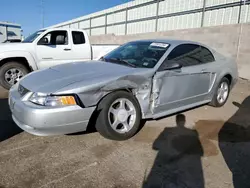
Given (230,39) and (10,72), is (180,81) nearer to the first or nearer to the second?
(10,72)

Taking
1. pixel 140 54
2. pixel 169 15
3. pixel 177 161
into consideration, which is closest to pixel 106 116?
pixel 177 161

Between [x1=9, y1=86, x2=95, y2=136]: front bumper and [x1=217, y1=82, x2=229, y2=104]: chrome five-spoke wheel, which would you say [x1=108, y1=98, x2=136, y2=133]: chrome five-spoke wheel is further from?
[x1=217, y1=82, x2=229, y2=104]: chrome five-spoke wheel

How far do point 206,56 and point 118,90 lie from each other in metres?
2.44

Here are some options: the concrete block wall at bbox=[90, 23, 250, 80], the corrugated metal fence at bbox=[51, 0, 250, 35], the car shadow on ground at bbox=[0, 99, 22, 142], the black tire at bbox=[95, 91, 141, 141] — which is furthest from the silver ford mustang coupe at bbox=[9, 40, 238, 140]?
the corrugated metal fence at bbox=[51, 0, 250, 35]

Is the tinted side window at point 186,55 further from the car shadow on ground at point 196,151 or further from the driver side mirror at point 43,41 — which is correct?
the driver side mirror at point 43,41

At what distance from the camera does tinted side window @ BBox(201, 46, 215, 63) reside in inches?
182

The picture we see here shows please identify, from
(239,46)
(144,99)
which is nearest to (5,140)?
(144,99)

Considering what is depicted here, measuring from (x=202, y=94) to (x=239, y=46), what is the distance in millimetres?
4626

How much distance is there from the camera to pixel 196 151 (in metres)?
3.12

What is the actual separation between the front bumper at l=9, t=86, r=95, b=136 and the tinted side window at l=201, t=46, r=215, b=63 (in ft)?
9.06

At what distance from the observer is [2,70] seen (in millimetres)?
6105

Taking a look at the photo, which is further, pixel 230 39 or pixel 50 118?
pixel 230 39

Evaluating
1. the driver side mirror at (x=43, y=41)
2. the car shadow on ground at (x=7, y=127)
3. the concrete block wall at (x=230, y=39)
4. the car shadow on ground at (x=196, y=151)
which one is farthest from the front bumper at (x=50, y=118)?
the concrete block wall at (x=230, y=39)

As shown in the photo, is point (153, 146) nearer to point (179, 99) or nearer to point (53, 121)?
point (179, 99)
